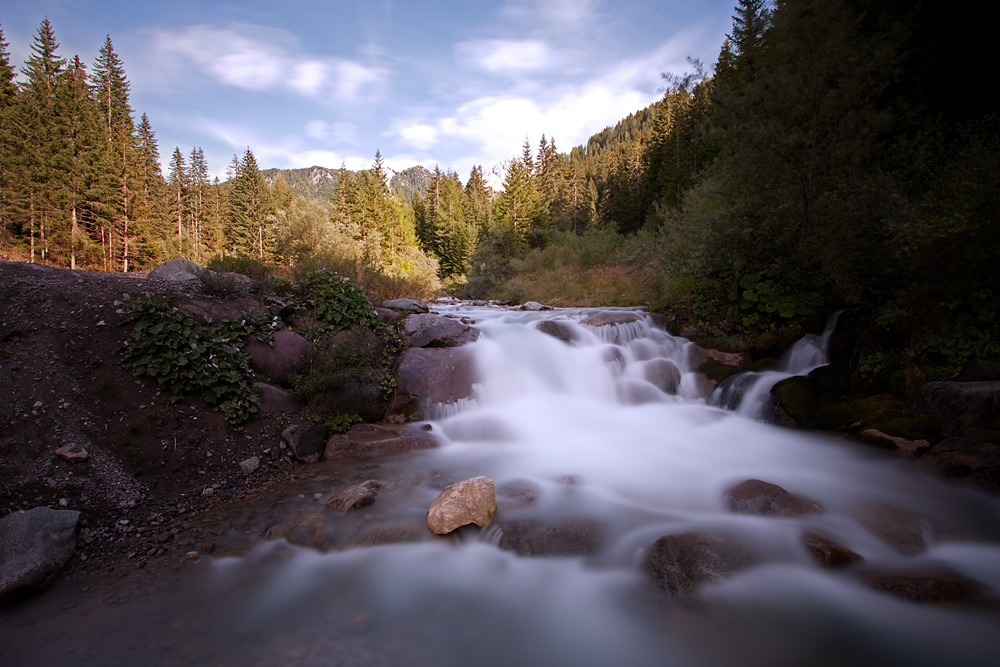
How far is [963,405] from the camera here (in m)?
5.22

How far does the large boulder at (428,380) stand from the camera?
303 inches

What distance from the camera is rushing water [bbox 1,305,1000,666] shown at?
3.00m

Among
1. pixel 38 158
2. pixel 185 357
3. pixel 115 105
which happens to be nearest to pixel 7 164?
pixel 38 158

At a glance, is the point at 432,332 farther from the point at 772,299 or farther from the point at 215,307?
the point at 772,299

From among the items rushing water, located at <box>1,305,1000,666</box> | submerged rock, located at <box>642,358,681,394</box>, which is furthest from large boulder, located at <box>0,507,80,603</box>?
submerged rock, located at <box>642,358,681,394</box>

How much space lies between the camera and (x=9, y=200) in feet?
85.3

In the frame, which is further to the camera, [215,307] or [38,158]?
[38,158]

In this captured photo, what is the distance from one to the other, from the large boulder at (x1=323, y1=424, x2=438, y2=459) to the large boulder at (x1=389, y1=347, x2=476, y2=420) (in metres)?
0.62

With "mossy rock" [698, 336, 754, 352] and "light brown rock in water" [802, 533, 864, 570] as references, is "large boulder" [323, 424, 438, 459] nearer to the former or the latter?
"light brown rock in water" [802, 533, 864, 570]

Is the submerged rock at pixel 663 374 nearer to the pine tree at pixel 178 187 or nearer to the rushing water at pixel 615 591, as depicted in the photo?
the rushing water at pixel 615 591

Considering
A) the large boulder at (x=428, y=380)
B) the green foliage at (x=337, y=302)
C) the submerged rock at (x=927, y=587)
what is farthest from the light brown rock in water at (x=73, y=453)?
the submerged rock at (x=927, y=587)

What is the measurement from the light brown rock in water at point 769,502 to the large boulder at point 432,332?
609 centimetres

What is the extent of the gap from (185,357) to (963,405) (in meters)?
10.1

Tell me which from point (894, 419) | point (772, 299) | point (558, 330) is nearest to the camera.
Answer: point (894, 419)
